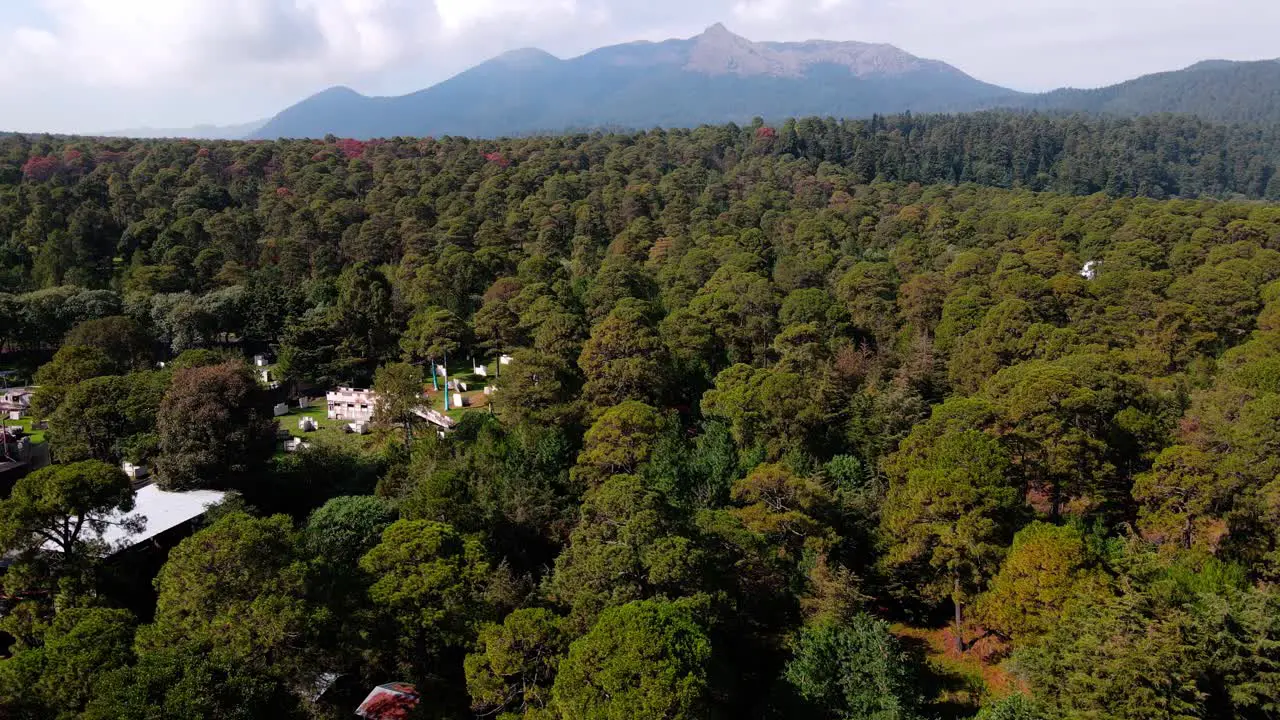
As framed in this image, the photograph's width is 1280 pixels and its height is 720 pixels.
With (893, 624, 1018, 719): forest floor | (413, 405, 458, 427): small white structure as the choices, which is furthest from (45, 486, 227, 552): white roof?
(893, 624, 1018, 719): forest floor

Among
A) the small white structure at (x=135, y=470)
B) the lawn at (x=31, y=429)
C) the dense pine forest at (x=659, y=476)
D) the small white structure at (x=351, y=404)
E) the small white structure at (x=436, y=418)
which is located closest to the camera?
the dense pine forest at (x=659, y=476)

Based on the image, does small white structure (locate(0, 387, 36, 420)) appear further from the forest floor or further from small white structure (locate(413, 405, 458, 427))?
the forest floor

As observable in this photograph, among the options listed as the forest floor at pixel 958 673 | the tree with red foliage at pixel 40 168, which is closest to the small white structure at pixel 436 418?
the forest floor at pixel 958 673

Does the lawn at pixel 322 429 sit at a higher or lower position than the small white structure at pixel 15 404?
lower

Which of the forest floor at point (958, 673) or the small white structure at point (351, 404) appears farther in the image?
the small white structure at point (351, 404)

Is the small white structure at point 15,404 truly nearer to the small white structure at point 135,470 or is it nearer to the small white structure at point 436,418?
the small white structure at point 135,470

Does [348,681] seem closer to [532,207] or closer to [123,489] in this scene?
[123,489]

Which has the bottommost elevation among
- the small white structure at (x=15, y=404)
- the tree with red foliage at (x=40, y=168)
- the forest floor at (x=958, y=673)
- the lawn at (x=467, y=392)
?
the forest floor at (x=958, y=673)
